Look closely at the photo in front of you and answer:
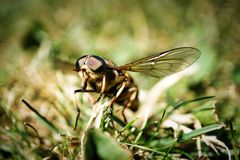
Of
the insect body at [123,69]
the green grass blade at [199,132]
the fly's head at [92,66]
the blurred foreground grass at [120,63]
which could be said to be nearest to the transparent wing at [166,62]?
the insect body at [123,69]

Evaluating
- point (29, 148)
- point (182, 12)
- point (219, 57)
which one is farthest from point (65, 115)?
point (182, 12)

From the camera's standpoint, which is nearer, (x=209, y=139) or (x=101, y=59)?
(x=209, y=139)

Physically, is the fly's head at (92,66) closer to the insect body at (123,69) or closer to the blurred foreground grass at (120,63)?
the insect body at (123,69)

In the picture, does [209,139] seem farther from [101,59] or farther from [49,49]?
[49,49]

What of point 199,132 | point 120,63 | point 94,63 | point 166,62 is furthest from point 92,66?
point 120,63

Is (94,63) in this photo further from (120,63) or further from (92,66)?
(120,63)
